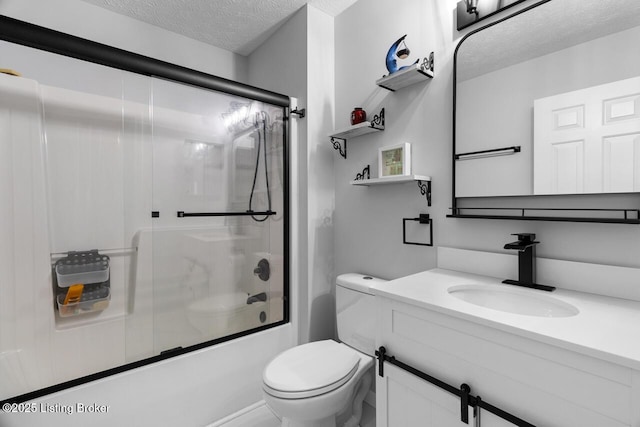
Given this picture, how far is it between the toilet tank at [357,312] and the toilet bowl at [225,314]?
1.73 feet

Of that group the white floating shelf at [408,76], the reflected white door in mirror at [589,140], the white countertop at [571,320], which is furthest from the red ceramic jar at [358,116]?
the white countertop at [571,320]

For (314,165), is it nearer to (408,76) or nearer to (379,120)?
(379,120)

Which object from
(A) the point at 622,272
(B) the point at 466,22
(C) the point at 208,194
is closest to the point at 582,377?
(A) the point at 622,272

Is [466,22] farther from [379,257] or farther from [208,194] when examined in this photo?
[208,194]

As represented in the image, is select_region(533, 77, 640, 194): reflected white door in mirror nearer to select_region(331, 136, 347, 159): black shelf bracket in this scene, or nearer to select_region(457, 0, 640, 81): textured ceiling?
select_region(457, 0, 640, 81): textured ceiling

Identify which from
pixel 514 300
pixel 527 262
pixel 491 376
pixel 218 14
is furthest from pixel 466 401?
pixel 218 14

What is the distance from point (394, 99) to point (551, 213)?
0.95 m

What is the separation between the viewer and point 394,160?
5.37 ft

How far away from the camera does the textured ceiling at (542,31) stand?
3.32ft

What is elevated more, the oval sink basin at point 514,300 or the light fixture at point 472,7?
the light fixture at point 472,7

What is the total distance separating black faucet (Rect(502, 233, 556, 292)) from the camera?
1.12 metres

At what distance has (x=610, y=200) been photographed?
3.33 feet

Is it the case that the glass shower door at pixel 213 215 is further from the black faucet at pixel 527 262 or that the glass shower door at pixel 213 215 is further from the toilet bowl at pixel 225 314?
the black faucet at pixel 527 262

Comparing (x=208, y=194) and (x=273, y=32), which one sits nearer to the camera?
(x=208, y=194)
